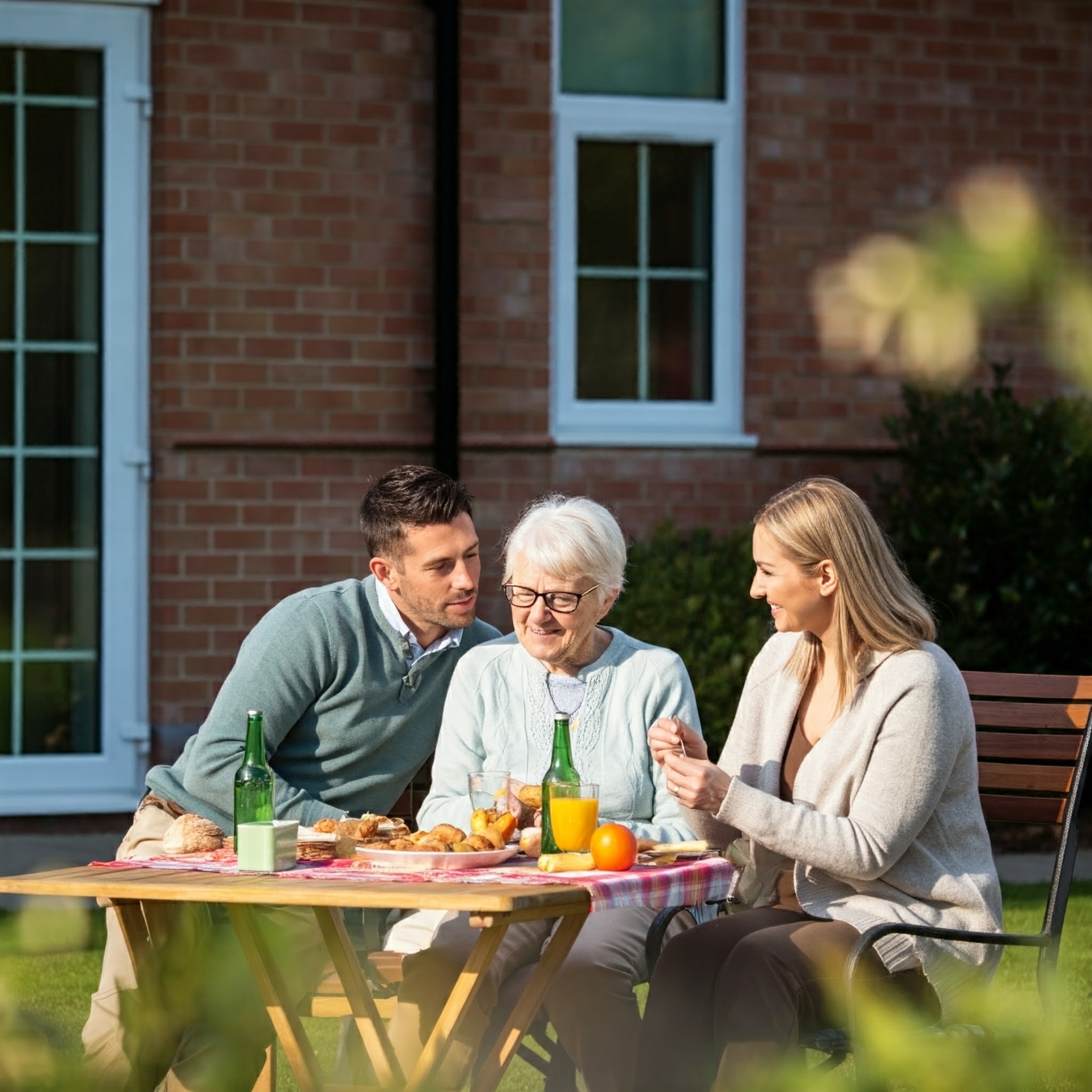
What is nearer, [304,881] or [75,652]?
[304,881]

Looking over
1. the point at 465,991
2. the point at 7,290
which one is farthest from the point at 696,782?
the point at 7,290

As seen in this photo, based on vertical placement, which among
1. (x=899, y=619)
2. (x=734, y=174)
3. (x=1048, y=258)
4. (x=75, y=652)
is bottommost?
(x=75, y=652)

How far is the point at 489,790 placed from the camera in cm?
299

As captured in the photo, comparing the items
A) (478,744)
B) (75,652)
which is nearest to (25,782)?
(75,652)

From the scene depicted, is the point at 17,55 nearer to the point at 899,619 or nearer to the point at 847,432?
the point at 847,432

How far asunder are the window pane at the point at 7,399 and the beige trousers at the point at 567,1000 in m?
4.78

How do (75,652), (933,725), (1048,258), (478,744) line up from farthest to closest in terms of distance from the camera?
1. (75,652)
2. (478,744)
3. (933,725)
4. (1048,258)

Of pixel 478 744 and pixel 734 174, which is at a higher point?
pixel 734 174

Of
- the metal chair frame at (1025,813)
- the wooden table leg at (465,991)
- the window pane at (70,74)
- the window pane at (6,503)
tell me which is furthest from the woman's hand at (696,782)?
the window pane at (70,74)

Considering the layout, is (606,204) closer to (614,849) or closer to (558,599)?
(558,599)

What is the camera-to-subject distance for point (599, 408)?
7699 mm

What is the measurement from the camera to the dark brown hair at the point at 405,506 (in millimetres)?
3557

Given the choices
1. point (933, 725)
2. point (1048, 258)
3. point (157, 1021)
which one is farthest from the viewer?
point (933, 725)

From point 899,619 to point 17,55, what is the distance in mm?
5436
